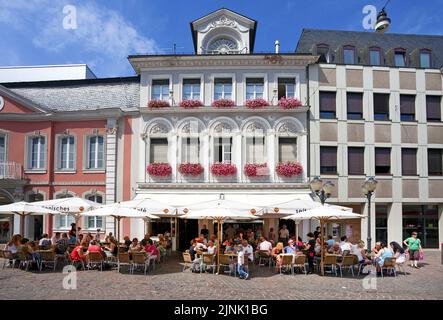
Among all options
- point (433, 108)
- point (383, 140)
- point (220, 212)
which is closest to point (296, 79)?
point (383, 140)

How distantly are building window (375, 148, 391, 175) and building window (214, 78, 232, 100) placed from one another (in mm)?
8773

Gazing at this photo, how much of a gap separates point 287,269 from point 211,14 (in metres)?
15.1

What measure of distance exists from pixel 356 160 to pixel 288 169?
4.13 metres

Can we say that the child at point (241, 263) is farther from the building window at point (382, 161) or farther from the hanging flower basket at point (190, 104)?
the building window at point (382, 161)

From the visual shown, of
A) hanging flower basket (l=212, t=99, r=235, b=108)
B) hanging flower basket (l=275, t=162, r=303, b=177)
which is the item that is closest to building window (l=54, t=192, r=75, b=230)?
hanging flower basket (l=212, t=99, r=235, b=108)

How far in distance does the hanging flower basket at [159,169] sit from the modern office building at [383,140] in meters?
7.67

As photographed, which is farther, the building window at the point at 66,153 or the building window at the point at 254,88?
the building window at the point at 66,153

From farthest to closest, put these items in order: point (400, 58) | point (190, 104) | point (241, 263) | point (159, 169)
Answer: point (400, 58) → point (190, 104) → point (159, 169) → point (241, 263)

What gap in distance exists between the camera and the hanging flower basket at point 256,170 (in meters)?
21.6

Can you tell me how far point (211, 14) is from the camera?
23.2 m

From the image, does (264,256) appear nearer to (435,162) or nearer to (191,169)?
(191,169)

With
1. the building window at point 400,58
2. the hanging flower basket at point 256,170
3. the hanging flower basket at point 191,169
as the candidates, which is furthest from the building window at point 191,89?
the building window at point 400,58

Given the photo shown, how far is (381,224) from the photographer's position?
22781mm
